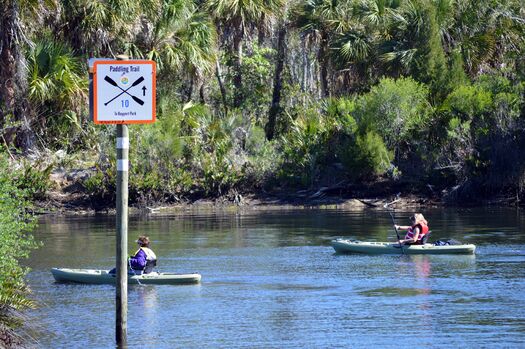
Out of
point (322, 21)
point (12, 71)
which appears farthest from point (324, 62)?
point (12, 71)

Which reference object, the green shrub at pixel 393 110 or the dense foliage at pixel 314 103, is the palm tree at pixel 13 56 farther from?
the green shrub at pixel 393 110

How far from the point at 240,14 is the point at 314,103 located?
187 inches

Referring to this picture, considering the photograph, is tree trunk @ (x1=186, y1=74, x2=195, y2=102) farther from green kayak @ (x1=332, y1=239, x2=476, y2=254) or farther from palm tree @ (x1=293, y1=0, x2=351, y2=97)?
green kayak @ (x1=332, y1=239, x2=476, y2=254)

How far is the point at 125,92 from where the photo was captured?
14.6 meters

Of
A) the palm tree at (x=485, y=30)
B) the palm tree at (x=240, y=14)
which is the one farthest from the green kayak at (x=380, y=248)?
the palm tree at (x=240, y=14)

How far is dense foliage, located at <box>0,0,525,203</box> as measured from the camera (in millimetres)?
39375

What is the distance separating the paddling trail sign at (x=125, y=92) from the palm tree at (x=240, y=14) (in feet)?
97.4

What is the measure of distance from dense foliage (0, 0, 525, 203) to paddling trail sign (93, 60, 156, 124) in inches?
927

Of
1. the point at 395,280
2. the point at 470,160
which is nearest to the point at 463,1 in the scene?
the point at 470,160

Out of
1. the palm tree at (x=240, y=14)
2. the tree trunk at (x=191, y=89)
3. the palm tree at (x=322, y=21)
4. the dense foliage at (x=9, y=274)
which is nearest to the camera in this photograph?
the dense foliage at (x=9, y=274)

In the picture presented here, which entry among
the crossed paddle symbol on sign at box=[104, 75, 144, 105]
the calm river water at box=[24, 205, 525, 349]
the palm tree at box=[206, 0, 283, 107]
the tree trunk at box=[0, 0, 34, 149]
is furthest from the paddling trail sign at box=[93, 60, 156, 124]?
the palm tree at box=[206, 0, 283, 107]

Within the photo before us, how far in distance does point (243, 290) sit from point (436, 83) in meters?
21.5

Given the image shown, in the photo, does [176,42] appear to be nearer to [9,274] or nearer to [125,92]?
[9,274]

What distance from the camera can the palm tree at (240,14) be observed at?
4400 centimetres
